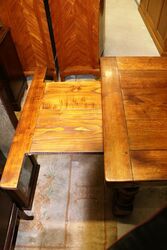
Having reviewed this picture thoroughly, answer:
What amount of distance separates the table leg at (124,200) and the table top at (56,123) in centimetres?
28

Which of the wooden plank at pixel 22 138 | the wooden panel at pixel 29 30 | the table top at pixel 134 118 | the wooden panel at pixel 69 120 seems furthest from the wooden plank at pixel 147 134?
the wooden panel at pixel 29 30

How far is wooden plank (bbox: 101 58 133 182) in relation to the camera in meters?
0.65

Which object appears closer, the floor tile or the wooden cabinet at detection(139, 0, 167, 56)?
the floor tile

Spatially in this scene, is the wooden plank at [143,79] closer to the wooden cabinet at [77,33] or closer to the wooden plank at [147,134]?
the wooden plank at [147,134]

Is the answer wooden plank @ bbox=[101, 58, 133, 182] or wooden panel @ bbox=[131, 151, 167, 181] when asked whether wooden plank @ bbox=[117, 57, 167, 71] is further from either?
wooden panel @ bbox=[131, 151, 167, 181]

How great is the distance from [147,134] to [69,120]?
0.40 meters

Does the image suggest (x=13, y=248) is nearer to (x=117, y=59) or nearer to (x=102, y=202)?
(x=102, y=202)

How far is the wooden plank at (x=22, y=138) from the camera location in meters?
0.79

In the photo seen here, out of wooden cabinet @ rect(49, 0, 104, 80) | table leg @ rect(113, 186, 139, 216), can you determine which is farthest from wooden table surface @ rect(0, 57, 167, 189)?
wooden cabinet @ rect(49, 0, 104, 80)

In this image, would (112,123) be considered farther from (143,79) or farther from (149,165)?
(143,79)

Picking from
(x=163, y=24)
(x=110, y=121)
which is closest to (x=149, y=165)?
(x=110, y=121)

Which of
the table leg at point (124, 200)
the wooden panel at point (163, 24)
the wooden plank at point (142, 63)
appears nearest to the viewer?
the table leg at point (124, 200)

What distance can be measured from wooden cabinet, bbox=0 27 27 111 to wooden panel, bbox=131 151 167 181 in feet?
4.05

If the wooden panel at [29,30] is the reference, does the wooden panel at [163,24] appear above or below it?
below
